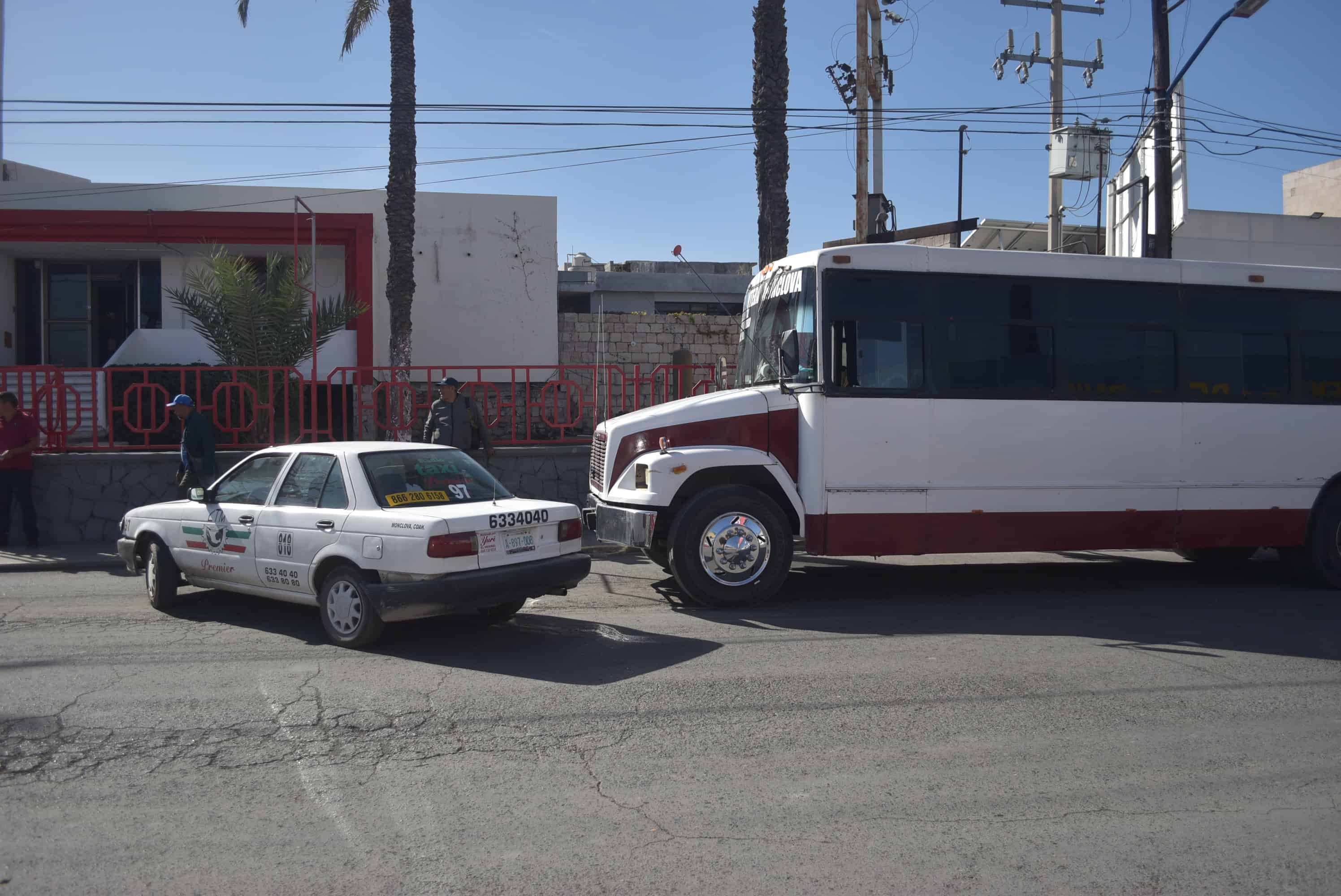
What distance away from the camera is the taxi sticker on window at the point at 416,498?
7039mm

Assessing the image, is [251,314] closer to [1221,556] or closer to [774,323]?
[774,323]

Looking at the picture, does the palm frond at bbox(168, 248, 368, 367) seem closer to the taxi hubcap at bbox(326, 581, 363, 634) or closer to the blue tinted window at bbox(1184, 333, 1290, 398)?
the taxi hubcap at bbox(326, 581, 363, 634)

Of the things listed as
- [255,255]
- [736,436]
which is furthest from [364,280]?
[736,436]

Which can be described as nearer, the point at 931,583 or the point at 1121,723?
the point at 1121,723

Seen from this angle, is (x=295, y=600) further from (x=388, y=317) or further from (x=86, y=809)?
(x=388, y=317)

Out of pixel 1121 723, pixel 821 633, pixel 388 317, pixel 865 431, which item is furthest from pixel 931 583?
pixel 388 317

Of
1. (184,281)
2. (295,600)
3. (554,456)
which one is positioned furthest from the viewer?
(184,281)

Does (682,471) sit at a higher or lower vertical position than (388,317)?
lower

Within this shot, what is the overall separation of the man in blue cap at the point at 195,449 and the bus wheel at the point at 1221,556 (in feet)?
35.0

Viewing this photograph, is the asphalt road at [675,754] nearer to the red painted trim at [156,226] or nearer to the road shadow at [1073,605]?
the road shadow at [1073,605]

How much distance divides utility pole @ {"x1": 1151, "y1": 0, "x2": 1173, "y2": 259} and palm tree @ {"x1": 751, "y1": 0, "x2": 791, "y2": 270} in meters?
5.20

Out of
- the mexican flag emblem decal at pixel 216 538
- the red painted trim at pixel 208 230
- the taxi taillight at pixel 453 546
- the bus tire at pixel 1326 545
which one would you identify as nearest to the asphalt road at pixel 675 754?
the mexican flag emblem decal at pixel 216 538

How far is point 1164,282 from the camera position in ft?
30.7

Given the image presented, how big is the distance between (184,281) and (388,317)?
13.3 feet
